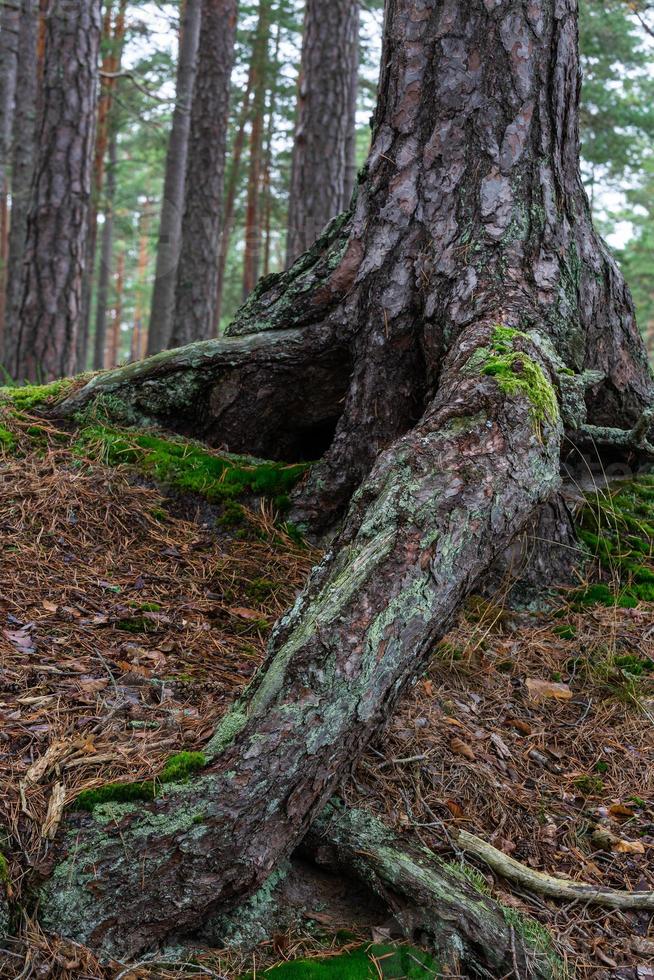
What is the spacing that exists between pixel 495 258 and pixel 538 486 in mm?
1260

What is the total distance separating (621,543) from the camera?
380 cm

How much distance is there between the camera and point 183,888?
1.86 meters

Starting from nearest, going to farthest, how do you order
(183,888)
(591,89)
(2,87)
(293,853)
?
1. (183,888)
2. (293,853)
3. (2,87)
4. (591,89)

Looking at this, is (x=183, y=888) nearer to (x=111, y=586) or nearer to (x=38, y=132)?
(x=111, y=586)

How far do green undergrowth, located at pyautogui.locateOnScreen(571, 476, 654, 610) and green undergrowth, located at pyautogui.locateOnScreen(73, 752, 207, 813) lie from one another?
213 centimetres

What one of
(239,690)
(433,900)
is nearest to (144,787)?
(239,690)

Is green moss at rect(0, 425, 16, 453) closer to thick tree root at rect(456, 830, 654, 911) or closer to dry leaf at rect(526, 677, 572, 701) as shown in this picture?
dry leaf at rect(526, 677, 572, 701)

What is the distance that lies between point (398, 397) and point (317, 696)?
1913 millimetres

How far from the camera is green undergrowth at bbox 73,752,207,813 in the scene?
1.95 meters

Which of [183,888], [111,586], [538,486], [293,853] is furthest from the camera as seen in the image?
[111,586]

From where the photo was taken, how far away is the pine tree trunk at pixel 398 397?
192 cm

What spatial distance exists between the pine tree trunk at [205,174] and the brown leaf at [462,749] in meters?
8.46

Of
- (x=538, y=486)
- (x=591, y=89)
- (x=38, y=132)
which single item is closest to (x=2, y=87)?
(x=38, y=132)

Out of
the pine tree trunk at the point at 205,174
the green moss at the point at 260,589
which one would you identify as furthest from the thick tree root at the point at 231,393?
the pine tree trunk at the point at 205,174
